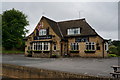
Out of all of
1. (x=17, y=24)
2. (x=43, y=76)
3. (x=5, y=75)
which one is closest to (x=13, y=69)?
(x=5, y=75)

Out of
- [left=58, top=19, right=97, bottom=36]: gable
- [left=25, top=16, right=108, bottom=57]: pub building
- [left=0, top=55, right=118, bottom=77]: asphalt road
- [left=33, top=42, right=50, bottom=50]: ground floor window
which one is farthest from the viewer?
[left=33, top=42, right=50, bottom=50]: ground floor window

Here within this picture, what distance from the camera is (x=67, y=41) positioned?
25156 mm

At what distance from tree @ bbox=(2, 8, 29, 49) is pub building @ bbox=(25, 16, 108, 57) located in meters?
14.9

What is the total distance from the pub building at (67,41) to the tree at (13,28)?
48.9 feet

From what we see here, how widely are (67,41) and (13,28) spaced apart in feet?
79.5

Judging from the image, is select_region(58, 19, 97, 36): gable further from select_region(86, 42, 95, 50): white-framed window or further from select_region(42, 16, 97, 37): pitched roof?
select_region(86, 42, 95, 50): white-framed window

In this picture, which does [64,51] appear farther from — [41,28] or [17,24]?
[17,24]

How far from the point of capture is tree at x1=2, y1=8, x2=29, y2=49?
1540 inches

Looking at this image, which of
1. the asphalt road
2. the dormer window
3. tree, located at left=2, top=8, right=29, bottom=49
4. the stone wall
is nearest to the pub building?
the dormer window

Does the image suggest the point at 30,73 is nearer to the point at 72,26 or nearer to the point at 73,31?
the point at 73,31

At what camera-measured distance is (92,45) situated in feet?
73.9

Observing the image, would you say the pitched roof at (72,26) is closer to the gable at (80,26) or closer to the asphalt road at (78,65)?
the gable at (80,26)

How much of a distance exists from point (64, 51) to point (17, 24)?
24480 mm

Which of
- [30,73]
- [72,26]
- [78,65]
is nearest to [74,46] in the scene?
[72,26]
